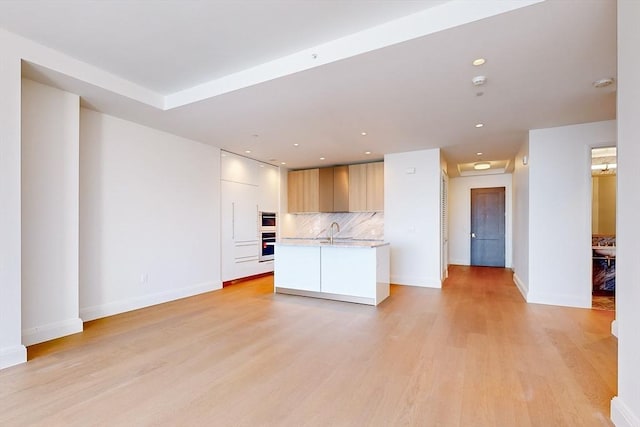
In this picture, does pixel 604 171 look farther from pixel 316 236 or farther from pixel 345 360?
pixel 345 360

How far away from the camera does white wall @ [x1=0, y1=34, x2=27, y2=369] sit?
2.61m

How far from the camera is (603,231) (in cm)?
757

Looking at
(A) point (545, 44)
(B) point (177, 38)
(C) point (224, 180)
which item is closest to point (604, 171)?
(A) point (545, 44)

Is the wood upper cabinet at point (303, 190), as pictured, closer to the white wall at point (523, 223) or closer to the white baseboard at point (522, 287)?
the white wall at point (523, 223)

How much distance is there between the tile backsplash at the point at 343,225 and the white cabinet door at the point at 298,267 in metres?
2.42

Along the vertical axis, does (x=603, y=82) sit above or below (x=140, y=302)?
above

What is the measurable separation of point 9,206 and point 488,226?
9605 mm

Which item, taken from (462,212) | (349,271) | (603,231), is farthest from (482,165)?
(349,271)

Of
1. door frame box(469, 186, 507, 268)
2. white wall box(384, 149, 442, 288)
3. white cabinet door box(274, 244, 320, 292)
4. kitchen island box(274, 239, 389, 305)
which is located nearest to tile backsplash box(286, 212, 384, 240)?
white wall box(384, 149, 442, 288)

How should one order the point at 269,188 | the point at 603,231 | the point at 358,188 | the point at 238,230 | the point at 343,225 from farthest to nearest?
the point at 603,231 < the point at 343,225 < the point at 269,188 < the point at 358,188 < the point at 238,230

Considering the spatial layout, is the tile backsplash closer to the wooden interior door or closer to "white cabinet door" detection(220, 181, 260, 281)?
"white cabinet door" detection(220, 181, 260, 281)

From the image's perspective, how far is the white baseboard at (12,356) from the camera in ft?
8.41

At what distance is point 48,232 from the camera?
322cm

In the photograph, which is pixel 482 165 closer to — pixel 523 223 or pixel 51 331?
pixel 523 223
